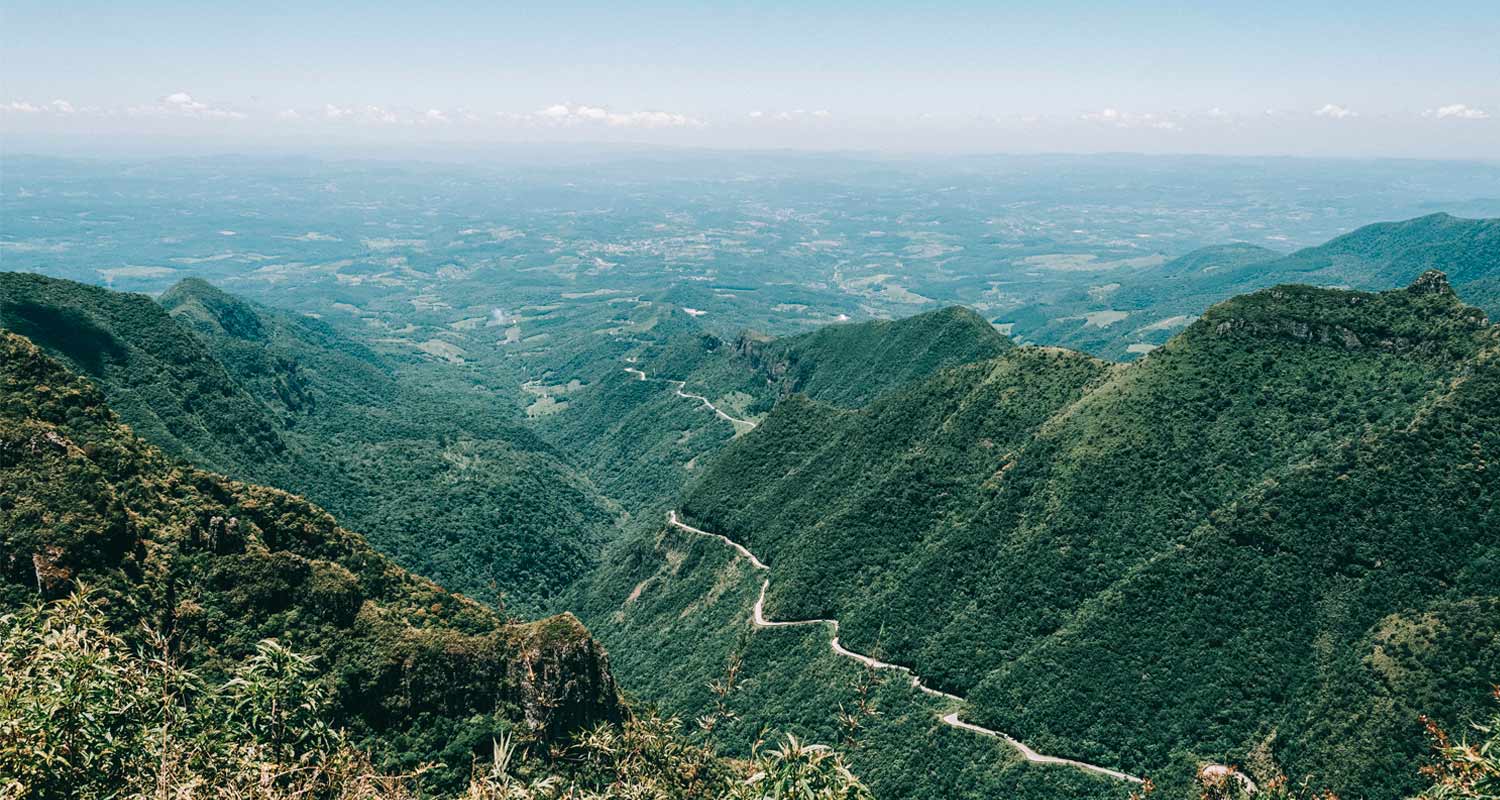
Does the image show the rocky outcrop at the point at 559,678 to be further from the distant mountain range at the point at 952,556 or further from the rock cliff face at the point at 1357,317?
the rock cliff face at the point at 1357,317

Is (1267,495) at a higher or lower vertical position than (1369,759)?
higher

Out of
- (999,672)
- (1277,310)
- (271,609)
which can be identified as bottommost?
(999,672)

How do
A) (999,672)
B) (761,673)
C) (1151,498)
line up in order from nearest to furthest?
(999,672) < (1151,498) < (761,673)

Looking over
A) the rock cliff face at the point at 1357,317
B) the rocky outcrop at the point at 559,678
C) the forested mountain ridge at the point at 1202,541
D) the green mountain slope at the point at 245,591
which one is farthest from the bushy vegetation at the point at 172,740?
the rock cliff face at the point at 1357,317

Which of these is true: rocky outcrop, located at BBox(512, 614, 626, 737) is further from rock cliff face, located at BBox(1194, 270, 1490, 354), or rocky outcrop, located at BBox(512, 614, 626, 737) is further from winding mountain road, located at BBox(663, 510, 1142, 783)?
rock cliff face, located at BBox(1194, 270, 1490, 354)

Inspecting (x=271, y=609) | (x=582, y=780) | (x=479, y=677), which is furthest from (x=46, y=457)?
(x=582, y=780)

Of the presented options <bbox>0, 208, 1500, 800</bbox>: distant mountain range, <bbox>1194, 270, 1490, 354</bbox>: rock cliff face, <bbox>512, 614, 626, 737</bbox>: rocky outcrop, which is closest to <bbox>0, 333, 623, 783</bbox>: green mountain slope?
<bbox>512, 614, 626, 737</bbox>: rocky outcrop

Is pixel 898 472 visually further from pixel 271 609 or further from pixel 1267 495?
pixel 271 609

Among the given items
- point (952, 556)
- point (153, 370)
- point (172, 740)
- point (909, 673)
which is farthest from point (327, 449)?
point (172, 740)
